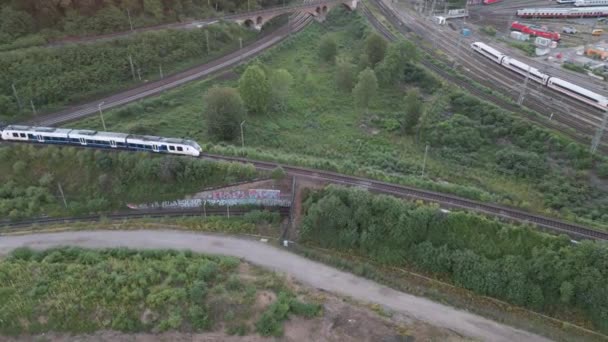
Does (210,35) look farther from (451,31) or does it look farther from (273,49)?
(451,31)

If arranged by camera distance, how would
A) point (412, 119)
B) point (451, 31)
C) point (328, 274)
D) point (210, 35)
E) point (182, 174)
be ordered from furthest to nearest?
point (451, 31) < point (210, 35) < point (412, 119) < point (182, 174) < point (328, 274)

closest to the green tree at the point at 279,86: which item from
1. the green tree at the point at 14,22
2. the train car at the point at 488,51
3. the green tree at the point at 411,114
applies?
the green tree at the point at 411,114

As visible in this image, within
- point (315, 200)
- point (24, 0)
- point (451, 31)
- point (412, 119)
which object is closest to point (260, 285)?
point (315, 200)

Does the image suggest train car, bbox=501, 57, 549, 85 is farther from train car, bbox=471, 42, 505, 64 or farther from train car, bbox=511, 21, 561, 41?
train car, bbox=511, 21, 561, 41

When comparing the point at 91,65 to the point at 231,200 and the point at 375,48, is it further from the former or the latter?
the point at 375,48

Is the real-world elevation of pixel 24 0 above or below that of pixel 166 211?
above

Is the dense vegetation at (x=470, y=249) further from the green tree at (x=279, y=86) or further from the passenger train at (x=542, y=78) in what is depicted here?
the passenger train at (x=542, y=78)

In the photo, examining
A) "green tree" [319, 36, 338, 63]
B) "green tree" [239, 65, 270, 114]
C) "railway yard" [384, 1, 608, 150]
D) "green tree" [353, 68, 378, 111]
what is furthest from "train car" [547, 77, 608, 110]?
"green tree" [239, 65, 270, 114]
